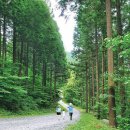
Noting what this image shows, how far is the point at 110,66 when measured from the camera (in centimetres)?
1969

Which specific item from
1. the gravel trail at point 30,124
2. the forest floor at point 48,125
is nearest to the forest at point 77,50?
the forest floor at point 48,125

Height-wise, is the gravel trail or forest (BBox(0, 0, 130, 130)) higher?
forest (BBox(0, 0, 130, 130))

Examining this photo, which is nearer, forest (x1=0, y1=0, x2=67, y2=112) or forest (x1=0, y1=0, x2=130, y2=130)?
forest (x1=0, y1=0, x2=130, y2=130)

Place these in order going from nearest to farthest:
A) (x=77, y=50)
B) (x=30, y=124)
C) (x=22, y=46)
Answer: (x=30, y=124), (x=22, y=46), (x=77, y=50)

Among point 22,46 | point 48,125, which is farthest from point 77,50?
point 48,125

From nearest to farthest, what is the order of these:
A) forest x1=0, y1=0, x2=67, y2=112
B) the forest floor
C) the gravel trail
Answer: the forest floor, the gravel trail, forest x1=0, y1=0, x2=67, y2=112

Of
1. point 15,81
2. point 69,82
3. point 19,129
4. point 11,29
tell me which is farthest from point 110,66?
point 69,82

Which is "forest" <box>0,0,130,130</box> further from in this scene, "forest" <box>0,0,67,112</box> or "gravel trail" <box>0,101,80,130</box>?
"gravel trail" <box>0,101,80,130</box>

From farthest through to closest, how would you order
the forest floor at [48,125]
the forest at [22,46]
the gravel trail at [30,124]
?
the forest at [22,46] → the gravel trail at [30,124] → the forest floor at [48,125]

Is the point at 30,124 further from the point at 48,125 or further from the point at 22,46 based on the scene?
the point at 22,46

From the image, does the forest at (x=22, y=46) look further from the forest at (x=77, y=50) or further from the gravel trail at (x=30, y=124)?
the gravel trail at (x=30, y=124)

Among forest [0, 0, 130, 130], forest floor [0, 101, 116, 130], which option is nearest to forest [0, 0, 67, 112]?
forest [0, 0, 130, 130]

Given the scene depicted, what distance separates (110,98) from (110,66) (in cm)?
185

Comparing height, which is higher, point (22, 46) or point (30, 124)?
point (22, 46)
